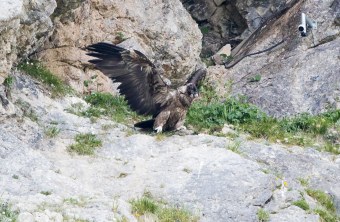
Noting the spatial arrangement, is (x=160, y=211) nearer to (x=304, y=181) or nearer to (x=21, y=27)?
(x=304, y=181)

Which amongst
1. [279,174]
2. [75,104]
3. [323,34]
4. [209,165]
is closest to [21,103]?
[75,104]

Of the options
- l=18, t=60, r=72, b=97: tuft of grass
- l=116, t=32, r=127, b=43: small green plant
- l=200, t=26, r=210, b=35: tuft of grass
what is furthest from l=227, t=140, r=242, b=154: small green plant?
l=200, t=26, r=210, b=35: tuft of grass

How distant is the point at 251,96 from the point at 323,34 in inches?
82.6

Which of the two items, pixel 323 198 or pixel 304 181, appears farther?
pixel 304 181

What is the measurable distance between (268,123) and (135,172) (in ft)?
10.3

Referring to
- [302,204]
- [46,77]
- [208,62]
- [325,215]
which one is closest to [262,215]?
[302,204]

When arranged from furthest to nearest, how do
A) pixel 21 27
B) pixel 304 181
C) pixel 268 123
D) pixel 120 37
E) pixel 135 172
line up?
pixel 120 37 → pixel 268 123 → pixel 21 27 → pixel 304 181 → pixel 135 172

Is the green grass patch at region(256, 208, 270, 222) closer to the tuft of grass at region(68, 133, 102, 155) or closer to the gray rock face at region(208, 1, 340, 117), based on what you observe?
the tuft of grass at region(68, 133, 102, 155)

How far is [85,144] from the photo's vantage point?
10.7 m

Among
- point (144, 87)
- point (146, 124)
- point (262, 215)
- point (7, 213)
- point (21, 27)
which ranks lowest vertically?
point (262, 215)

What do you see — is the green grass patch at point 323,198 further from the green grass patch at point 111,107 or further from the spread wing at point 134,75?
the green grass patch at point 111,107

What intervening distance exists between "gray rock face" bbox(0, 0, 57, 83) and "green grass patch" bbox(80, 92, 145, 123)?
4.30 feet

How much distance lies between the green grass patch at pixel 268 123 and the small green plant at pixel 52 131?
2.54 metres

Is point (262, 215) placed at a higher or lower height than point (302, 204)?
higher
